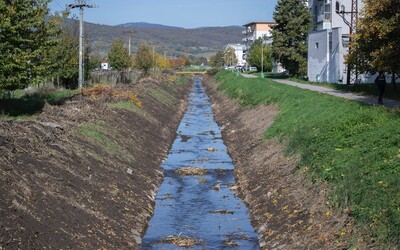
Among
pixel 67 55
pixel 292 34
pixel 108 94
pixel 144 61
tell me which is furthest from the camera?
pixel 144 61

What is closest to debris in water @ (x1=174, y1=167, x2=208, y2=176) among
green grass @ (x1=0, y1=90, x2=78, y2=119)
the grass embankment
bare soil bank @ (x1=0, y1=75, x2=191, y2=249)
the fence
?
bare soil bank @ (x1=0, y1=75, x2=191, y2=249)

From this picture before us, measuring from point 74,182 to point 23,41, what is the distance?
675 inches

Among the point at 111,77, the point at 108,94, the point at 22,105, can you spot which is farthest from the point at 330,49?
the point at 22,105

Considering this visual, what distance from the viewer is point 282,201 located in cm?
1852

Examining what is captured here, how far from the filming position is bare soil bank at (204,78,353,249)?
1413 centimetres

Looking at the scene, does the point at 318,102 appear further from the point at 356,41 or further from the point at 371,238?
the point at 371,238

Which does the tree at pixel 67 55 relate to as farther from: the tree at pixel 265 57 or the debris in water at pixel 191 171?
the tree at pixel 265 57

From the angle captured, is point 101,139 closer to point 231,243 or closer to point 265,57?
point 231,243

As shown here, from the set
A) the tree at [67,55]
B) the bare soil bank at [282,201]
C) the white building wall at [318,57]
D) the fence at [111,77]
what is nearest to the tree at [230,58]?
the fence at [111,77]

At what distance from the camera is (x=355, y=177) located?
1527 cm

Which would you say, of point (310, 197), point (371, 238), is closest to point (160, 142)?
point (310, 197)

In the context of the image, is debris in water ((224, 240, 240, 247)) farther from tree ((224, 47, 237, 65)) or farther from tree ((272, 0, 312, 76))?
tree ((224, 47, 237, 65))

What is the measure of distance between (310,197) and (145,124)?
19817 mm

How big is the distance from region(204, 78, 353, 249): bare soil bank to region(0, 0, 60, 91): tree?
459 inches
